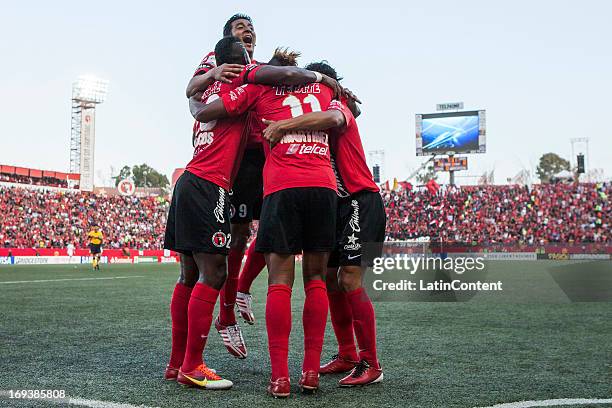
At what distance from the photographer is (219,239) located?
3941mm

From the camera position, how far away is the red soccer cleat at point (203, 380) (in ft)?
12.3

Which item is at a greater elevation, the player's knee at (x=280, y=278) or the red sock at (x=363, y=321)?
the player's knee at (x=280, y=278)

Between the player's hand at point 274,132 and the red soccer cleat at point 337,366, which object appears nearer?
the player's hand at point 274,132

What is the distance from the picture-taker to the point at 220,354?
520cm

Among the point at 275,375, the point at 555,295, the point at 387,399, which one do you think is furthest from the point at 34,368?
the point at 555,295

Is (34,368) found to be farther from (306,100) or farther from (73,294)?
(73,294)

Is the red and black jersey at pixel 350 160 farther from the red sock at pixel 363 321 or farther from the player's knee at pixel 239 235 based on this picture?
the player's knee at pixel 239 235

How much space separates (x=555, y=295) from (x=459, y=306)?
131 inches

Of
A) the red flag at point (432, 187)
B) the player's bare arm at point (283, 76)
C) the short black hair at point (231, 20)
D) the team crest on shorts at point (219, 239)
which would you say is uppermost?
the red flag at point (432, 187)

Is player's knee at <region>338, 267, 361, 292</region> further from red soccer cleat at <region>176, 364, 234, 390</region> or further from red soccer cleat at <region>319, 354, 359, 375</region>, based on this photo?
red soccer cleat at <region>176, 364, 234, 390</region>

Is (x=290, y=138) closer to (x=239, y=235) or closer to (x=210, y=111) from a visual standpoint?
(x=210, y=111)

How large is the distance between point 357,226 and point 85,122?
8451cm

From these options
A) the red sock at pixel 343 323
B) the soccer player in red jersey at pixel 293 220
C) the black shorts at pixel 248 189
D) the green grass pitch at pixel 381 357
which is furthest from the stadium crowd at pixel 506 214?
the soccer player in red jersey at pixel 293 220

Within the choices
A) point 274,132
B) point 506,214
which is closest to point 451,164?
point 506,214
